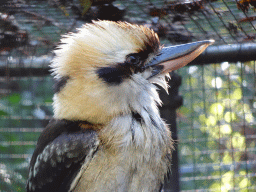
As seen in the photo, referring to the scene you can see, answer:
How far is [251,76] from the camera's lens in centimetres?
244

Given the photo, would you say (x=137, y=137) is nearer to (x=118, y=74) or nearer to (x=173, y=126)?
(x=118, y=74)

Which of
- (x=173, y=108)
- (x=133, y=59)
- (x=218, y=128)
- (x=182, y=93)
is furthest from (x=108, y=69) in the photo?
(x=218, y=128)

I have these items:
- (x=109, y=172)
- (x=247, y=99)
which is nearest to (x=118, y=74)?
(x=109, y=172)

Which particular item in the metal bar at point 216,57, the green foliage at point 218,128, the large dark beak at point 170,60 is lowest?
the green foliage at point 218,128

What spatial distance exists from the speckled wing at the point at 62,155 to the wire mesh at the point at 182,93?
17.6 inches

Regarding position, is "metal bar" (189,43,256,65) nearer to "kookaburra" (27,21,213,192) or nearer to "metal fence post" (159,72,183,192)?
"metal fence post" (159,72,183,192)

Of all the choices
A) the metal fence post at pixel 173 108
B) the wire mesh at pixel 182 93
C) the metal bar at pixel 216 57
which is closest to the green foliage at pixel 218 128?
the wire mesh at pixel 182 93

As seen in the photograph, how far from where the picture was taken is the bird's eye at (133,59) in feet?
3.69

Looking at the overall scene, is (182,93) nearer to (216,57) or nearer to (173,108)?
(173,108)

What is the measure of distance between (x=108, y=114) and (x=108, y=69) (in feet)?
0.50

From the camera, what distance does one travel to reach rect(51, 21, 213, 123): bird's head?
111 cm

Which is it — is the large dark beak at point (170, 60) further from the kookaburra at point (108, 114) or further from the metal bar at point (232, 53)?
the metal bar at point (232, 53)

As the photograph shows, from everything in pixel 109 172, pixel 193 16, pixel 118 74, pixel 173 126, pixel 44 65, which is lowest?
pixel 109 172

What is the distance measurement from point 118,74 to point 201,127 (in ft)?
4.66
